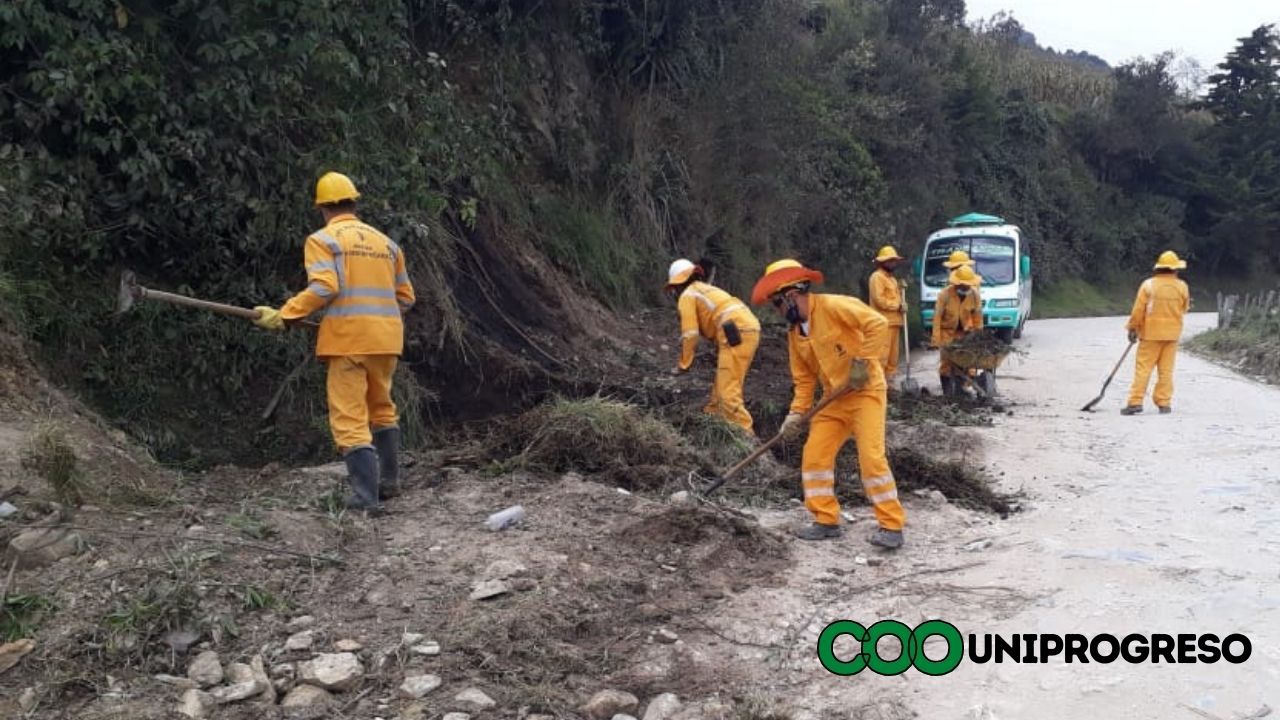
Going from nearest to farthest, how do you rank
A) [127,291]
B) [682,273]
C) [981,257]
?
[127,291] → [682,273] → [981,257]

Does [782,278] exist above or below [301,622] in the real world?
above

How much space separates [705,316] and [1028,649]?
4.29m

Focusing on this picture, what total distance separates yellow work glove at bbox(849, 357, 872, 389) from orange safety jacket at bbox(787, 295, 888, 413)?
52 millimetres

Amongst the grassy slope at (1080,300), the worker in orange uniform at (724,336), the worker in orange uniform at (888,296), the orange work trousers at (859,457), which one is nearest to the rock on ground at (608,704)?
the orange work trousers at (859,457)

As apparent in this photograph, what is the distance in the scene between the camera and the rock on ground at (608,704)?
3.60 metres

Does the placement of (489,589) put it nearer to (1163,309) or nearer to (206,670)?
(206,670)

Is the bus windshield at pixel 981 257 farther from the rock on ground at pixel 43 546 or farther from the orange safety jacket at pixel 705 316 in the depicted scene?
the rock on ground at pixel 43 546

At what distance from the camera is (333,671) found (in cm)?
367

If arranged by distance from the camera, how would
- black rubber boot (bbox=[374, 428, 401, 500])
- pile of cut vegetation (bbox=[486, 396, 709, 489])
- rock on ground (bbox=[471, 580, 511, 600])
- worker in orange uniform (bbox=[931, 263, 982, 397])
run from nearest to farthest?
rock on ground (bbox=[471, 580, 511, 600]) < black rubber boot (bbox=[374, 428, 401, 500]) < pile of cut vegetation (bbox=[486, 396, 709, 489]) < worker in orange uniform (bbox=[931, 263, 982, 397])

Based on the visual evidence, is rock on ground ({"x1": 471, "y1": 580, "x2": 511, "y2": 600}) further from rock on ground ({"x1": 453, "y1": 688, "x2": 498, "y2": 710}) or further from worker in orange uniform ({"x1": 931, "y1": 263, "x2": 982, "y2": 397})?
worker in orange uniform ({"x1": 931, "y1": 263, "x2": 982, "y2": 397})

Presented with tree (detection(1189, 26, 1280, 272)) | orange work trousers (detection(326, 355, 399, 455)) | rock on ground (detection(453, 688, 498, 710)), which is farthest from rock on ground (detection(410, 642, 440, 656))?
tree (detection(1189, 26, 1280, 272))

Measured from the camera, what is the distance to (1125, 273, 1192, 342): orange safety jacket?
10.3m

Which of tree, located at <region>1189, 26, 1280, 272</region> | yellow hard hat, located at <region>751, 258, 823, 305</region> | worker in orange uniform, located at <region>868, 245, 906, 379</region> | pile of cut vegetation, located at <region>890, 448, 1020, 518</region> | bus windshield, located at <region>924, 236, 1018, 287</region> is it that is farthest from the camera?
tree, located at <region>1189, 26, 1280, 272</region>

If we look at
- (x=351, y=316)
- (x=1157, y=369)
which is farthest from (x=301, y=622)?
(x=1157, y=369)
